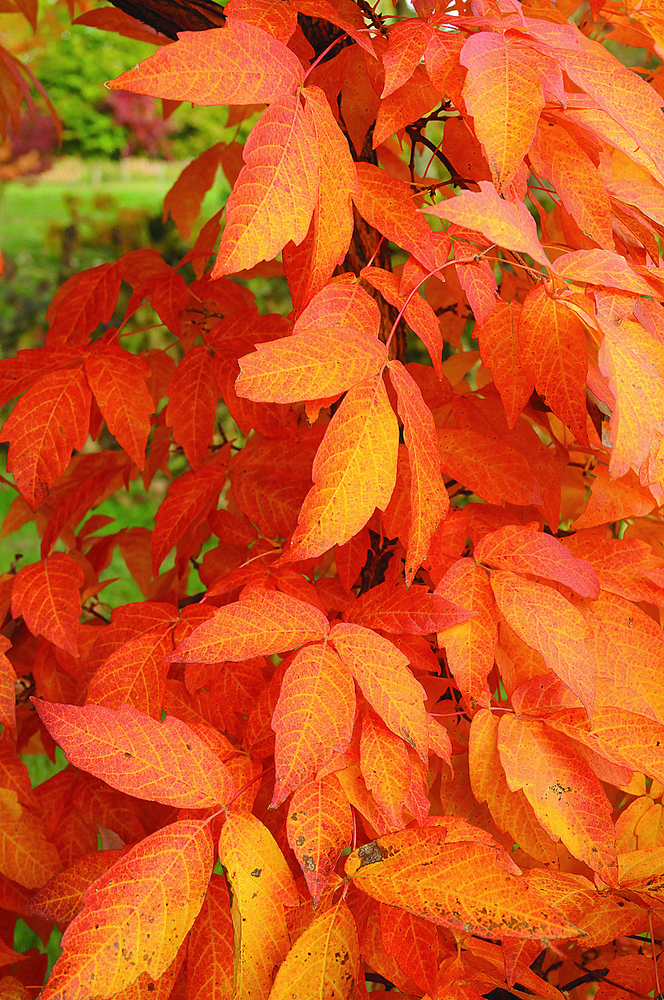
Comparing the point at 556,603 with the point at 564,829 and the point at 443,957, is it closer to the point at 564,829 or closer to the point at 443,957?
the point at 564,829

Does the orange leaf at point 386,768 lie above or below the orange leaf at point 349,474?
below

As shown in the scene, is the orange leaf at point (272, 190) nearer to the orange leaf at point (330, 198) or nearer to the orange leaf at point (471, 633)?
the orange leaf at point (330, 198)

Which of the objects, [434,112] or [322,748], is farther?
[434,112]

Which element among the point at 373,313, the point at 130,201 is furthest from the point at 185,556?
the point at 130,201

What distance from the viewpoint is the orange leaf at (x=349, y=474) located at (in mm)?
479

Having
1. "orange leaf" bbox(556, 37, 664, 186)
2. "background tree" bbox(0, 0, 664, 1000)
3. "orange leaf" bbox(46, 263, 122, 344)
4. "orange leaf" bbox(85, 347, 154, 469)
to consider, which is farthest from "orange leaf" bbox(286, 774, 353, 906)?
"orange leaf" bbox(46, 263, 122, 344)

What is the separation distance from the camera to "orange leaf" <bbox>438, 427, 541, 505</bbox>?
25.5 inches

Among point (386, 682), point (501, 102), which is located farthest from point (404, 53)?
point (386, 682)

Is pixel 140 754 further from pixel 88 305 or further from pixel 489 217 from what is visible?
pixel 88 305

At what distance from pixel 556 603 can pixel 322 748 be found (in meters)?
0.20

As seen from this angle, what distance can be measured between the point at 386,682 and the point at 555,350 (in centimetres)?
26

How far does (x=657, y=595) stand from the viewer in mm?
656

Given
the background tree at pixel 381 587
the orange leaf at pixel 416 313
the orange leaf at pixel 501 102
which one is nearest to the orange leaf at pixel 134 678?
the background tree at pixel 381 587

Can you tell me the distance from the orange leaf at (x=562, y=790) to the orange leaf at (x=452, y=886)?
77 mm
